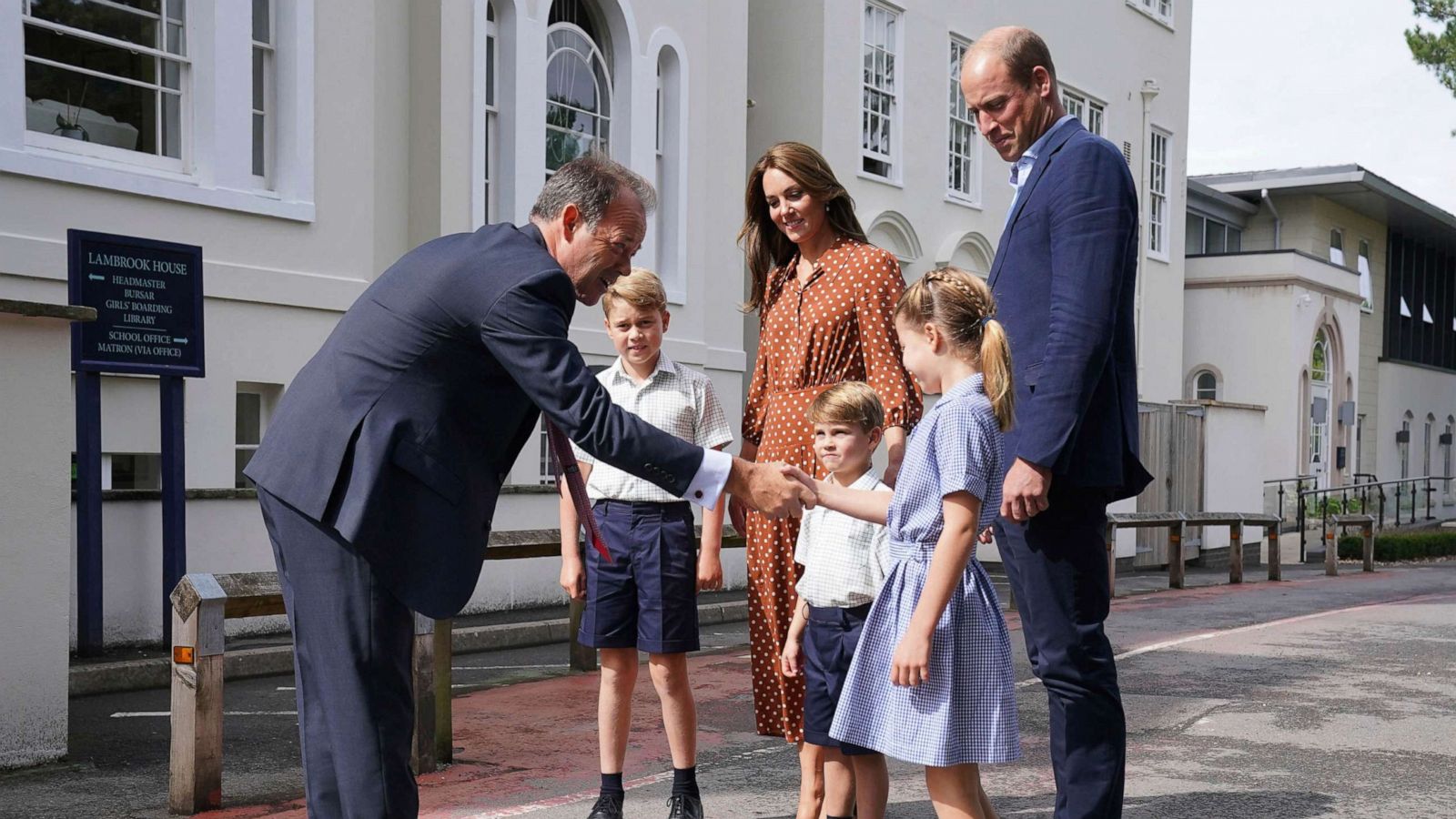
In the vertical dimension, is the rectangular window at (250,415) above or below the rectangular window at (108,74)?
below

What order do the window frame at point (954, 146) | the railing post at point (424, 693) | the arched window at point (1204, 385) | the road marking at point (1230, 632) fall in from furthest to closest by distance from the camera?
the arched window at point (1204, 385), the window frame at point (954, 146), the road marking at point (1230, 632), the railing post at point (424, 693)

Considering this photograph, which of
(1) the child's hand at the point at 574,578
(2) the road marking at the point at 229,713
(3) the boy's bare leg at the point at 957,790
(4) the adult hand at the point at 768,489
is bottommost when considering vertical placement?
(2) the road marking at the point at 229,713

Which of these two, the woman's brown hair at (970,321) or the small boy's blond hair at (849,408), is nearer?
the woman's brown hair at (970,321)

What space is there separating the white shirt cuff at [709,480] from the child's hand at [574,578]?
177cm

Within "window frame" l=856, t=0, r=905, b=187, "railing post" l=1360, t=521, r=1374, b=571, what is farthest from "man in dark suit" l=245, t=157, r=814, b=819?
"railing post" l=1360, t=521, r=1374, b=571

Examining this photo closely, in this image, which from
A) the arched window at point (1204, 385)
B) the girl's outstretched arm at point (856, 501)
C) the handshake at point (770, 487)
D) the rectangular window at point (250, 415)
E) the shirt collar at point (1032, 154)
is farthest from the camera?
the arched window at point (1204, 385)

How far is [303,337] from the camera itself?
11016 millimetres

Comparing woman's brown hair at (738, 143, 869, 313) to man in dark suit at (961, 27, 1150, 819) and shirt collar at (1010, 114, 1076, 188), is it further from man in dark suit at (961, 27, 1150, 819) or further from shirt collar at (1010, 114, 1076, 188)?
man in dark suit at (961, 27, 1150, 819)

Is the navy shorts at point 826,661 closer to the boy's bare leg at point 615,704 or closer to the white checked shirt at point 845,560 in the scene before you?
the white checked shirt at point 845,560

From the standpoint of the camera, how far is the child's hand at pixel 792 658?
4574 millimetres

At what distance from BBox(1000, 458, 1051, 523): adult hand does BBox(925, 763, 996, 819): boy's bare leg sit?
2.12 feet

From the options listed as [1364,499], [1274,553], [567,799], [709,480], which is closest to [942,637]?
[709,480]

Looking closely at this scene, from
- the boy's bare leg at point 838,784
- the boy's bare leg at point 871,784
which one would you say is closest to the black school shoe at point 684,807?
the boy's bare leg at point 838,784

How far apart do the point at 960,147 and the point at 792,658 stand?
16.8 metres
